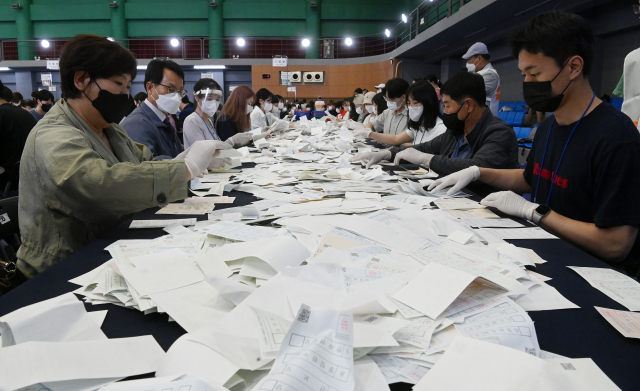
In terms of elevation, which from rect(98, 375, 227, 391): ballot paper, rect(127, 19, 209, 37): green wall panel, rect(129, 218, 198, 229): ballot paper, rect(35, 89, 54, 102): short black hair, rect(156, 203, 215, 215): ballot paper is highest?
rect(127, 19, 209, 37): green wall panel

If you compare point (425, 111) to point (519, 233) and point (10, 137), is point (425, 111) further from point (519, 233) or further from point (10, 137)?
point (10, 137)

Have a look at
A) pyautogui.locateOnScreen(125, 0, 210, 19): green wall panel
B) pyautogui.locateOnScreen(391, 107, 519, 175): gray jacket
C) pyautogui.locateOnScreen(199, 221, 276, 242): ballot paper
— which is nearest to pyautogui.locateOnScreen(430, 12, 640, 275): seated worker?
pyautogui.locateOnScreen(391, 107, 519, 175): gray jacket

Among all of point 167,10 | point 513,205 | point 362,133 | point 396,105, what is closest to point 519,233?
point 513,205

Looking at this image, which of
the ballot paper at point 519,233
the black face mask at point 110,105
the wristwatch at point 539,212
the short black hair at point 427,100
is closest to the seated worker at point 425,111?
the short black hair at point 427,100

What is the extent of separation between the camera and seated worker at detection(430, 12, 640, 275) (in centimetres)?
124

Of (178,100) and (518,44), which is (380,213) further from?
(178,100)

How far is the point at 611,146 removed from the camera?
4.17ft

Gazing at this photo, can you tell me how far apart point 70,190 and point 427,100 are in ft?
9.51

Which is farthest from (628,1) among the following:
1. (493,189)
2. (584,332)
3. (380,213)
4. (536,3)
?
(584,332)

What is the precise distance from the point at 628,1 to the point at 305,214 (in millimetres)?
6996

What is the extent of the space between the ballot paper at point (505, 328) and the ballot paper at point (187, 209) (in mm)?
1002

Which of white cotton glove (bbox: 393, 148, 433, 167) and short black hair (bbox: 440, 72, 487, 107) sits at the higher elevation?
short black hair (bbox: 440, 72, 487, 107)

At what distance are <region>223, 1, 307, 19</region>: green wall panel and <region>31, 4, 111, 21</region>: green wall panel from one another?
4.57 meters

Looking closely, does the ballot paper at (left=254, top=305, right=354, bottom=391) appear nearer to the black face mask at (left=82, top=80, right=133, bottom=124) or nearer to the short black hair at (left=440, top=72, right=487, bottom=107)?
the black face mask at (left=82, top=80, right=133, bottom=124)
